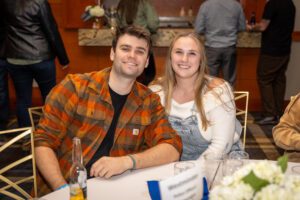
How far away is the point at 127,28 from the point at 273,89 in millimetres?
3090

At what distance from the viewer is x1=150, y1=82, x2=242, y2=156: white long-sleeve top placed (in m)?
2.03

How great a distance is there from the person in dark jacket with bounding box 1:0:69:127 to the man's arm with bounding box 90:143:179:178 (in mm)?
1988

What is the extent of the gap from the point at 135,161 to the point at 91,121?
0.37m

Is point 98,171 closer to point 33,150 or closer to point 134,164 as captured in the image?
point 134,164

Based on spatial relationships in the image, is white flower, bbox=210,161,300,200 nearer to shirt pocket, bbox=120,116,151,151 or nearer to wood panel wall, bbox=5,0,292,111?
shirt pocket, bbox=120,116,151,151

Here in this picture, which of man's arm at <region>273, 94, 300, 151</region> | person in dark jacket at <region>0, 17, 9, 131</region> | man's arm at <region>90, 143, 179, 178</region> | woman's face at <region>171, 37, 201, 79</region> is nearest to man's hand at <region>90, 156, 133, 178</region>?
man's arm at <region>90, 143, 179, 178</region>

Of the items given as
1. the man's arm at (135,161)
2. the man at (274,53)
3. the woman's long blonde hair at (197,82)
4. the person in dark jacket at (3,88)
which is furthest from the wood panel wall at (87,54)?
the man's arm at (135,161)

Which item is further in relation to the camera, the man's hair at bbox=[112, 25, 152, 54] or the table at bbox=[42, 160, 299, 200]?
the man's hair at bbox=[112, 25, 152, 54]

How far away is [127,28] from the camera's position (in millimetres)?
1982

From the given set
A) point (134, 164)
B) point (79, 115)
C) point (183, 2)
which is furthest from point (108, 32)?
point (134, 164)

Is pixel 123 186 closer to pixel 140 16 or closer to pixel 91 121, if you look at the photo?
pixel 91 121

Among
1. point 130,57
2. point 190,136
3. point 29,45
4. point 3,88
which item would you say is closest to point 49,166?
point 130,57

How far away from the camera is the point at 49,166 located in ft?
5.63

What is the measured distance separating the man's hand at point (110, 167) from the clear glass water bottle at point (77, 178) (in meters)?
0.11
